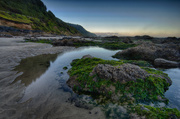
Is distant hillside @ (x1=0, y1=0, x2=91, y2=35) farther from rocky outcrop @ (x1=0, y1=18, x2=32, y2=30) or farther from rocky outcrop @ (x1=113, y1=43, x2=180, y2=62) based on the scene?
rocky outcrop @ (x1=113, y1=43, x2=180, y2=62)

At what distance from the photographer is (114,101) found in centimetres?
495

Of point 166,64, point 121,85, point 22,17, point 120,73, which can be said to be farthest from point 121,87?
point 22,17

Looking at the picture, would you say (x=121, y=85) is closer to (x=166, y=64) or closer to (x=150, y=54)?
(x=166, y=64)

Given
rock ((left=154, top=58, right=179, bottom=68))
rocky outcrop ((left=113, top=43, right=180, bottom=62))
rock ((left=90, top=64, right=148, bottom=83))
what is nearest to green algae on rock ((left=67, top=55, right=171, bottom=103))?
rock ((left=90, top=64, right=148, bottom=83))

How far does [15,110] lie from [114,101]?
188 inches

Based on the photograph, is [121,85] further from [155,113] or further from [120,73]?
[155,113]

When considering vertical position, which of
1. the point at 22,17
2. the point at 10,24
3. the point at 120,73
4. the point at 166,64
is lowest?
the point at 166,64

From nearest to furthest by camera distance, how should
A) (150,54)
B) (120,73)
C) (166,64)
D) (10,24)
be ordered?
(120,73) → (166,64) → (150,54) → (10,24)

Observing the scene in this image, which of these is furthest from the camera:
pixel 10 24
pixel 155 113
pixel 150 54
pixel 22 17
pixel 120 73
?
pixel 22 17

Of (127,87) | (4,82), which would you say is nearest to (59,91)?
(4,82)

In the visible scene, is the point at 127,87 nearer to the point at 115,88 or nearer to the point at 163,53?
the point at 115,88

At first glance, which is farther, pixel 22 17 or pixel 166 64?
pixel 22 17

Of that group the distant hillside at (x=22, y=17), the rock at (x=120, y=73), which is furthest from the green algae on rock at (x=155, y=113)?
the distant hillside at (x=22, y=17)

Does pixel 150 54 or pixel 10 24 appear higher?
pixel 10 24
